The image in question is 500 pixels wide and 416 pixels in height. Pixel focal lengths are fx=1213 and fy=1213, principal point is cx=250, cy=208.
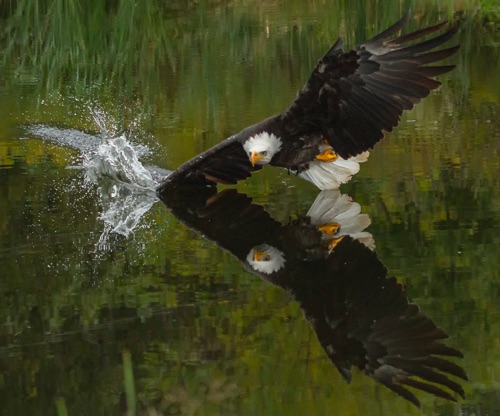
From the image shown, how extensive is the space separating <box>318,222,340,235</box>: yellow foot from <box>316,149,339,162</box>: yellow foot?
34.4 inches

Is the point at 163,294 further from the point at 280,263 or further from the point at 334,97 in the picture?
the point at 334,97

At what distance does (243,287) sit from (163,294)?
0.38 m

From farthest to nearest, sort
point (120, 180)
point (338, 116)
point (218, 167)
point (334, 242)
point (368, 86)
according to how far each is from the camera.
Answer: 1. point (120, 180)
2. point (218, 167)
3. point (338, 116)
4. point (368, 86)
5. point (334, 242)

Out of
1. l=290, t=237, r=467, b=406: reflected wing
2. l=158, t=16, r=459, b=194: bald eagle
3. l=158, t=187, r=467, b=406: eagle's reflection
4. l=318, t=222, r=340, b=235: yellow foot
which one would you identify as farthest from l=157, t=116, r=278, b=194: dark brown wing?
l=290, t=237, r=467, b=406: reflected wing

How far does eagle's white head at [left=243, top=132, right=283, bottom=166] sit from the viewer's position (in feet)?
24.7

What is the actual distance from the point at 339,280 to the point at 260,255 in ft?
2.14

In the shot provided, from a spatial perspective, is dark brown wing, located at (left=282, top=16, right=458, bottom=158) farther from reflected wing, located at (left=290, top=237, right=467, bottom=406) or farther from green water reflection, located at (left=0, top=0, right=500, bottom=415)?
reflected wing, located at (left=290, top=237, right=467, bottom=406)

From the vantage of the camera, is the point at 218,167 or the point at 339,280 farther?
the point at 218,167

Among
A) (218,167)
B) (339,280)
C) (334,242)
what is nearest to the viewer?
(339,280)

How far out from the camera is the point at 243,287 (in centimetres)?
573

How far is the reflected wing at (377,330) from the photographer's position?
4.64 meters

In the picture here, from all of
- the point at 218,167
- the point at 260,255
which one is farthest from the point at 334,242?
A: the point at 218,167

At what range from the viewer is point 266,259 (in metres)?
6.18

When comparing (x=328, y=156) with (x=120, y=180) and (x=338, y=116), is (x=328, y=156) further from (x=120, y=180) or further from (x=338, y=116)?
(x=120, y=180)
